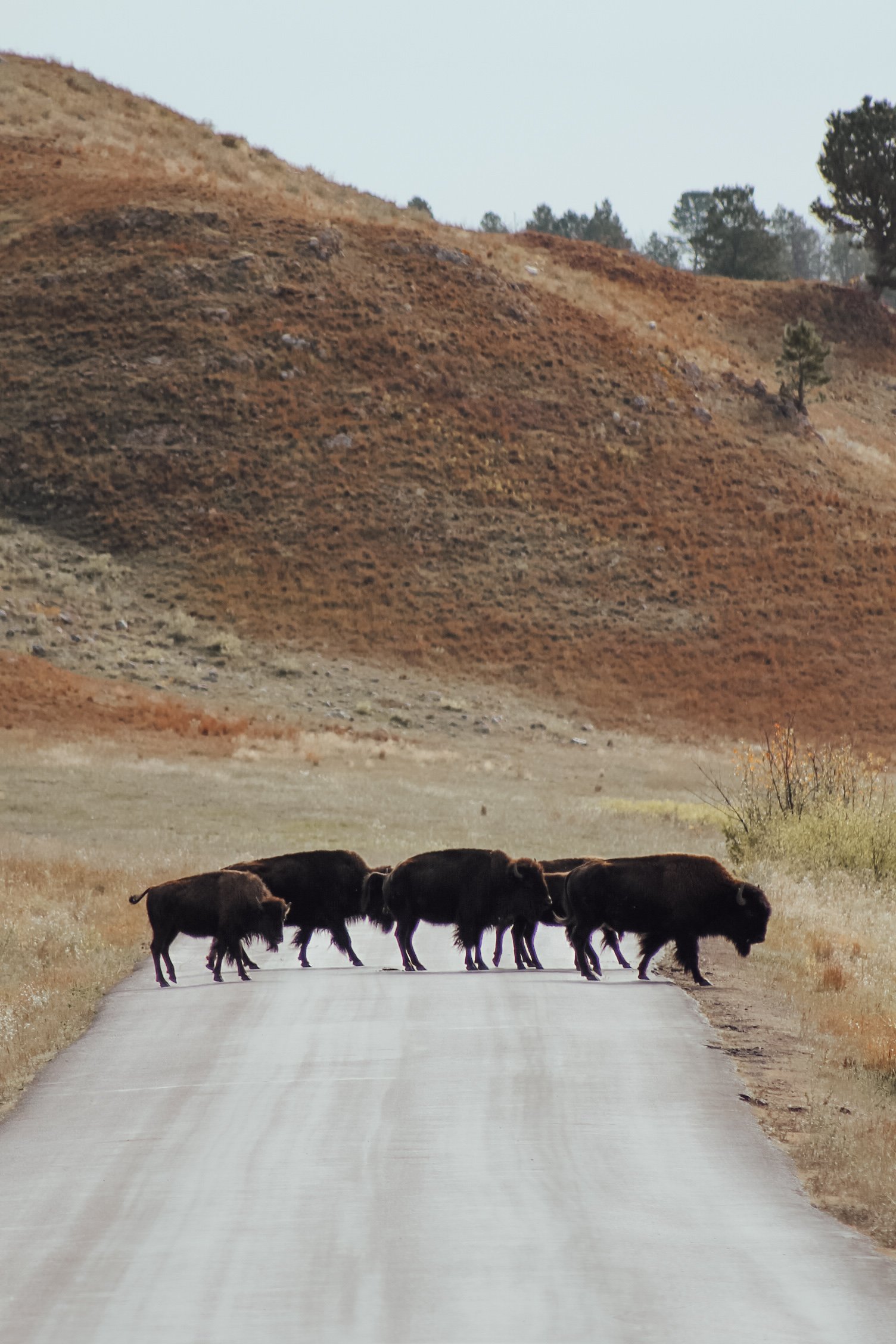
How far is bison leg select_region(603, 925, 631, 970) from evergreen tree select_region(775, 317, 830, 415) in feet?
234

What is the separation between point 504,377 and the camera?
7625 cm

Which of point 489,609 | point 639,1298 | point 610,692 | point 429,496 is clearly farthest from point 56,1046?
point 429,496

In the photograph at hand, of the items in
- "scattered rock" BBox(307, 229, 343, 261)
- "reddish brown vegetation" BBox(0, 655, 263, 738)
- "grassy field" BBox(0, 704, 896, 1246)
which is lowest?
"reddish brown vegetation" BBox(0, 655, 263, 738)

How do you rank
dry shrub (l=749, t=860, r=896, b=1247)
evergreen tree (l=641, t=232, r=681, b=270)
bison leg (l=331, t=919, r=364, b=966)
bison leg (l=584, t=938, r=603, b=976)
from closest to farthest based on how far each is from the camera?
dry shrub (l=749, t=860, r=896, b=1247) < bison leg (l=584, t=938, r=603, b=976) < bison leg (l=331, t=919, r=364, b=966) < evergreen tree (l=641, t=232, r=681, b=270)

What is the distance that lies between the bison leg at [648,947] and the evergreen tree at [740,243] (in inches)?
4230

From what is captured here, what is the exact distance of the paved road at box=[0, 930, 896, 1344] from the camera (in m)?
Result: 5.22

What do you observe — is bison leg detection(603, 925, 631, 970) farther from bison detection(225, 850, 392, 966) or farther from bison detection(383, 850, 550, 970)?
bison detection(225, 850, 392, 966)

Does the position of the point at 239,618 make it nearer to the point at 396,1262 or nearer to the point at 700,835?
the point at 700,835

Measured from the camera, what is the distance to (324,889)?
13.4m

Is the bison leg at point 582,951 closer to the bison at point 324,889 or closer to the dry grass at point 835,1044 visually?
the dry grass at point 835,1044

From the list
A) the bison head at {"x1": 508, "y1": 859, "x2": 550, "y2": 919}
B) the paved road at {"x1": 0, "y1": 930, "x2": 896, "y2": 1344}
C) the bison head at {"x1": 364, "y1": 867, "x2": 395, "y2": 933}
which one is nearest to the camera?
the paved road at {"x1": 0, "y1": 930, "x2": 896, "y2": 1344}

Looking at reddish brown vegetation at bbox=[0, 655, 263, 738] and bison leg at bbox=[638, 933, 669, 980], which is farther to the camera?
reddish brown vegetation at bbox=[0, 655, 263, 738]

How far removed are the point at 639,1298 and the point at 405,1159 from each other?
1951 millimetres

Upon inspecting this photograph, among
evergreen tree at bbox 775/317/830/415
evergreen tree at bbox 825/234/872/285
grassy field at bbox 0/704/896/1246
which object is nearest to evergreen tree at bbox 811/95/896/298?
evergreen tree at bbox 775/317/830/415
